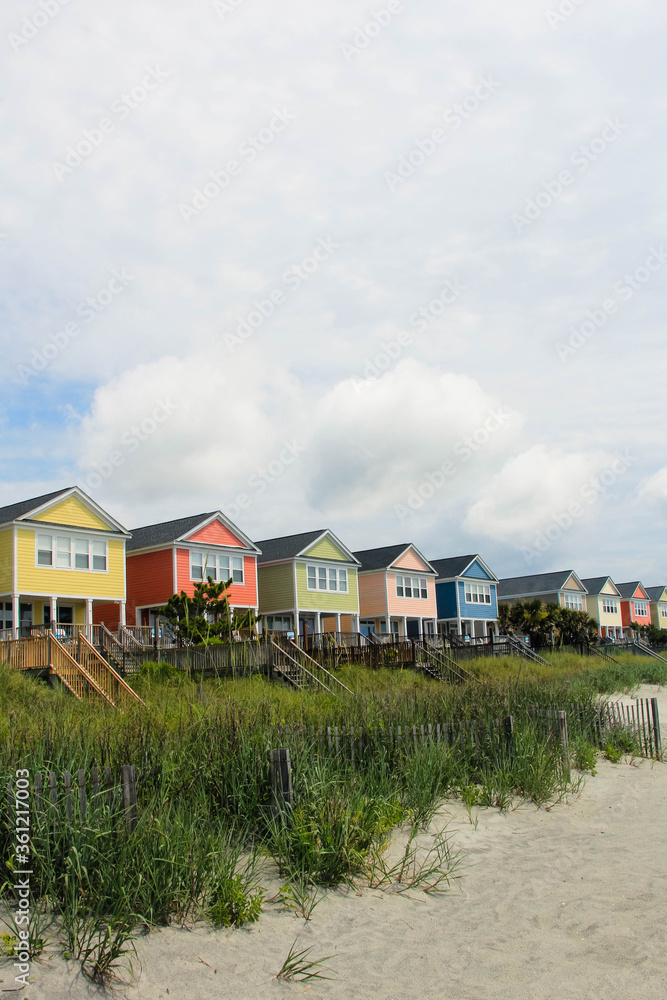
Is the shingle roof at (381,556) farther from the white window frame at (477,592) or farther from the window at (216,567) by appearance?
the window at (216,567)

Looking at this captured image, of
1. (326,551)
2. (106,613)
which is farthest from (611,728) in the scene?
(326,551)

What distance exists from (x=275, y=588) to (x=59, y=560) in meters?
14.6

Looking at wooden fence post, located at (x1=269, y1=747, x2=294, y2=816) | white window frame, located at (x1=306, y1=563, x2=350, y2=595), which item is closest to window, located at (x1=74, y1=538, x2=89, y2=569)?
white window frame, located at (x1=306, y1=563, x2=350, y2=595)

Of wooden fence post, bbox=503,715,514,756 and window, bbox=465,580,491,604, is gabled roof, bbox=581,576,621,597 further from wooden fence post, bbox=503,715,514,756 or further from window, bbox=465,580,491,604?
wooden fence post, bbox=503,715,514,756

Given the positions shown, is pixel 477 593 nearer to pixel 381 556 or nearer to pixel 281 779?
pixel 381 556

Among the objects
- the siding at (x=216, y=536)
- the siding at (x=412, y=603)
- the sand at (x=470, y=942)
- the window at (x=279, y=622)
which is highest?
the siding at (x=216, y=536)

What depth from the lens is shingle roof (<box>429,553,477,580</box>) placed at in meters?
59.0

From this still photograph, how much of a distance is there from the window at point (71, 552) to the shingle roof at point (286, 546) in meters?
11.8

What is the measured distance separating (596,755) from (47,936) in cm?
1038

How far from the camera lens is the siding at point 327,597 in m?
44.8

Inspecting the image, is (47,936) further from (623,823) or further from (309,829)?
(623,823)

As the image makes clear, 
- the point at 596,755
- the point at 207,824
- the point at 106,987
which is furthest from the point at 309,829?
the point at 596,755

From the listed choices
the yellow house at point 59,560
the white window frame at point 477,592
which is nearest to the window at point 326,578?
the yellow house at point 59,560

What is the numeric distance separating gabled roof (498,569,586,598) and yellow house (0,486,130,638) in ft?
165
